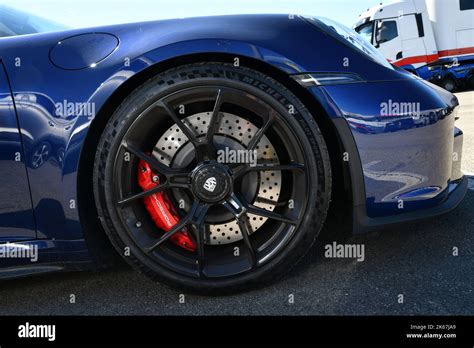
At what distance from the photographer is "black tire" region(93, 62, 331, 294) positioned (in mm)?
1689

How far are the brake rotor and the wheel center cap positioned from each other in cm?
16

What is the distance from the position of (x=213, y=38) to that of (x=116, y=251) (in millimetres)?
1021

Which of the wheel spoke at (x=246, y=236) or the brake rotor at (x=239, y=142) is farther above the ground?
the brake rotor at (x=239, y=142)

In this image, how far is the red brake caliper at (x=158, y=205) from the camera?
1.85 m

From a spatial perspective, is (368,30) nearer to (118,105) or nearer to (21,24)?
(21,24)

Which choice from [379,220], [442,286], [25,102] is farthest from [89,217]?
[442,286]

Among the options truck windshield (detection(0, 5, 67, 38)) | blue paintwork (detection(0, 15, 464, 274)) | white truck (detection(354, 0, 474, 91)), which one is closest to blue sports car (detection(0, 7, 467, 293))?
blue paintwork (detection(0, 15, 464, 274))

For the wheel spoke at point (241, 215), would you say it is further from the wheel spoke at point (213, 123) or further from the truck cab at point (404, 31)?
the truck cab at point (404, 31)

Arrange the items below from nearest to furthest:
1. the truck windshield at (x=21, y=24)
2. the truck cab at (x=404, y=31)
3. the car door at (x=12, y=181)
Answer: the car door at (x=12, y=181), the truck windshield at (x=21, y=24), the truck cab at (x=404, y=31)

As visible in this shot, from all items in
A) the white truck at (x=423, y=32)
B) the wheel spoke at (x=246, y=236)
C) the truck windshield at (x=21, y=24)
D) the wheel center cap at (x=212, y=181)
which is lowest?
the wheel spoke at (x=246, y=236)

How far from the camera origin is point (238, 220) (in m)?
1.73

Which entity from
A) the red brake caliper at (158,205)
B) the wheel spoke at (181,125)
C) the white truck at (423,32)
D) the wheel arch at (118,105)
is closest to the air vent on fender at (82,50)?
the wheel arch at (118,105)

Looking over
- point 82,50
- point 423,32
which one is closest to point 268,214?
point 82,50

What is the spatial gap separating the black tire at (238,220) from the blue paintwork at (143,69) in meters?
0.08
